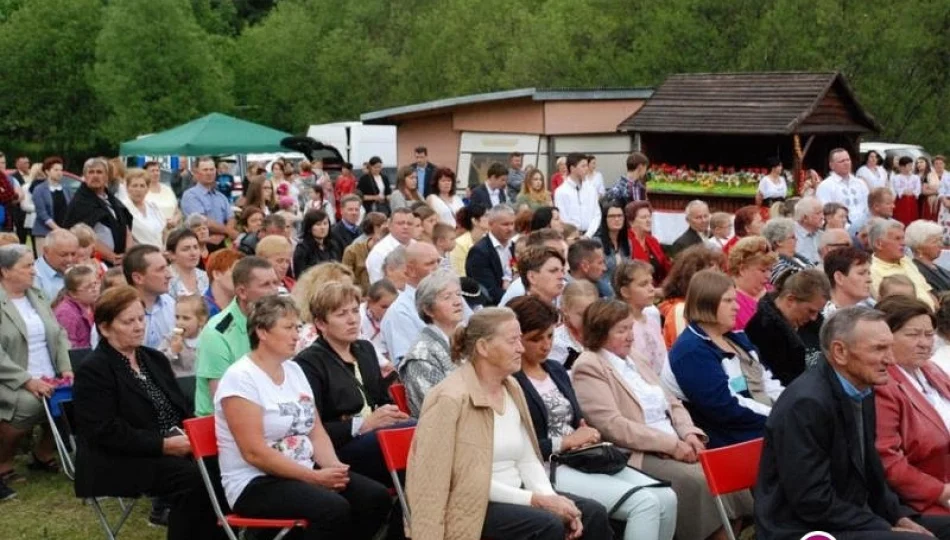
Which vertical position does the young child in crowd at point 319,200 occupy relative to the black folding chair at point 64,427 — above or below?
below

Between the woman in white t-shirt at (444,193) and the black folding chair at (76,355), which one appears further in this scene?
the woman in white t-shirt at (444,193)

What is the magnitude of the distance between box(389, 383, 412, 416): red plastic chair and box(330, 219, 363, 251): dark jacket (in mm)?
5181

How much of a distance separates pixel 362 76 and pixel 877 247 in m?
36.1

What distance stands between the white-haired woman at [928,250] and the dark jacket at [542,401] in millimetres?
4700

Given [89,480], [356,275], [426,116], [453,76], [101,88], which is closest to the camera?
[89,480]

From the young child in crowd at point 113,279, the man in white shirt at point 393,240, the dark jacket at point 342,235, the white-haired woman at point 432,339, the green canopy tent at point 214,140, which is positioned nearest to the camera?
the white-haired woman at point 432,339

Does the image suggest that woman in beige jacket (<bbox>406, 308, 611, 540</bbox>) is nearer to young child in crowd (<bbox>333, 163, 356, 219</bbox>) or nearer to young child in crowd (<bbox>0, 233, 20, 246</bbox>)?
young child in crowd (<bbox>0, 233, 20, 246</bbox>)

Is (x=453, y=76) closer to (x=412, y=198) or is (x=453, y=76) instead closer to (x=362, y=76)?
(x=362, y=76)

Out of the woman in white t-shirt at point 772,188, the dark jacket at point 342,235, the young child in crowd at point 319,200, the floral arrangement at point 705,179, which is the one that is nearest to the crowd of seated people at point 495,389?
the dark jacket at point 342,235

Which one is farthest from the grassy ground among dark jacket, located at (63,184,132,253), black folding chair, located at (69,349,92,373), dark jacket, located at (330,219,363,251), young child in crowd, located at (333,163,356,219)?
young child in crowd, located at (333,163,356,219)

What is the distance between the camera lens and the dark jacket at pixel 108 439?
6.14 m

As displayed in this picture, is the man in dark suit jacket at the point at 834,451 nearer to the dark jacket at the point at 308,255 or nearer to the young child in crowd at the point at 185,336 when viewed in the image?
the young child in crowd at the point at 185,336

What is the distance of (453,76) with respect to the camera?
38250 mm

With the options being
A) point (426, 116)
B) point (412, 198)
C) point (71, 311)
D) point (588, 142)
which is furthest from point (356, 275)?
point (426, 116)
